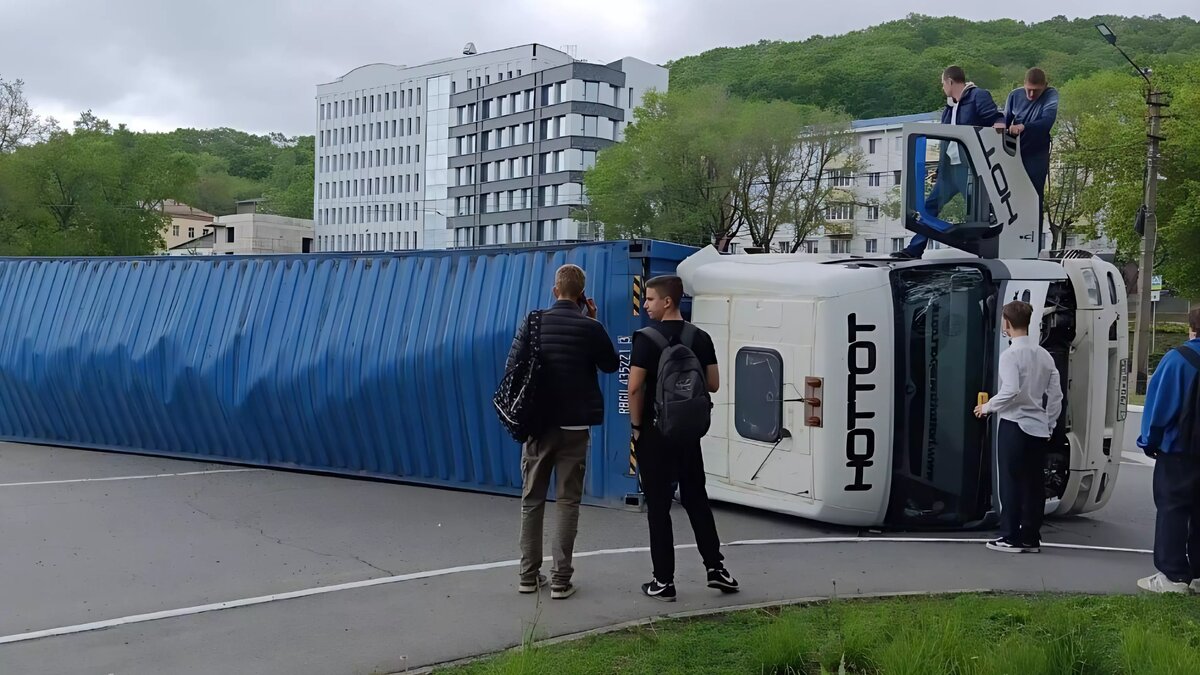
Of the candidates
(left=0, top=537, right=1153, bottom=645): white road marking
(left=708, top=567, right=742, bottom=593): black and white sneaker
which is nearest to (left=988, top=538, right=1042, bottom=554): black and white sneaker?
(left=0, top=537, right=1153, bottom=645): white road marking

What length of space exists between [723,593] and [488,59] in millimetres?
89795

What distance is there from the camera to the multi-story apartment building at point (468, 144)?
81.5 m

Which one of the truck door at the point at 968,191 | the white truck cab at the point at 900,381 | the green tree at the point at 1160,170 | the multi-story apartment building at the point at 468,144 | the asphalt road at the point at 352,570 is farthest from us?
the multi-story apartment building at the point at 468,144

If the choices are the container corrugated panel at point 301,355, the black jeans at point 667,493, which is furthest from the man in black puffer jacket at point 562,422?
the container corrugated panel at point 301,355

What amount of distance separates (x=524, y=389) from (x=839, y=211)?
5470 cm

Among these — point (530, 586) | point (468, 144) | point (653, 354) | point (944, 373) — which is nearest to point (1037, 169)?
point (944, 373)

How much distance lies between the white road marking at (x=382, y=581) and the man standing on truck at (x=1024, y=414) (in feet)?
1.91

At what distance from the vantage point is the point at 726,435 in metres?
8.86

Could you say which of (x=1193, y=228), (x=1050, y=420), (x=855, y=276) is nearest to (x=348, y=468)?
(x=855, y=276)

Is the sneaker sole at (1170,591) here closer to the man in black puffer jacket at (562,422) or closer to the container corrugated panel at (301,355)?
the man in black puffer jacket at (562,422)

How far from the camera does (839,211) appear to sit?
5869 cm

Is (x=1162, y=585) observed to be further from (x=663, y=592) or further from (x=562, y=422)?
(x=562, y=422)

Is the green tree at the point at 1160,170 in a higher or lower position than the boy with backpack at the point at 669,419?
higher

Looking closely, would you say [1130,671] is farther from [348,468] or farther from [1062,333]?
[348,468]
